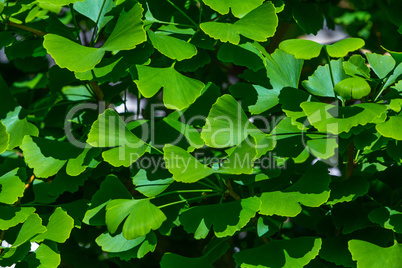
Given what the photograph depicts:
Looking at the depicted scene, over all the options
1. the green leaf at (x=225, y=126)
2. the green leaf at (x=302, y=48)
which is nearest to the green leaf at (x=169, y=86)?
the green leaf at (x=225, y=126)

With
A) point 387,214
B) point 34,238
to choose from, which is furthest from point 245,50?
point 34,238

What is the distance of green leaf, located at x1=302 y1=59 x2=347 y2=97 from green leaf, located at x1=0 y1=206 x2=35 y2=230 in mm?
513

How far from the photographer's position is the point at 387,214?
2.48 feet

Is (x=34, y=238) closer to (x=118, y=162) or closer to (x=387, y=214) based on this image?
(x=118, y=162)

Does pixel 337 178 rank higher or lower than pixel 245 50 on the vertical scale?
lower

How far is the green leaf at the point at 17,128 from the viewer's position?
2.93 feet

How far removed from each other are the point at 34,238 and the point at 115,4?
1.34ft

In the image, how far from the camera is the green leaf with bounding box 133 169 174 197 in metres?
0.79

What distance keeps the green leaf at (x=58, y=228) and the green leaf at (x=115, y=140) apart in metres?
0.14

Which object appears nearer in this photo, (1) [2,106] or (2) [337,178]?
(2) [337,178]

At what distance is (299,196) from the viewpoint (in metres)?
0.73

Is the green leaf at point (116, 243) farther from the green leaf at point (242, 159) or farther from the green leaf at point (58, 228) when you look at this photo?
the green leaf at point (242, 159)

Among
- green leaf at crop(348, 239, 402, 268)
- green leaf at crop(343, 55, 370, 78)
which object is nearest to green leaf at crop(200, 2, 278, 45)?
green leaf at crop(343, 55, 370, 78)

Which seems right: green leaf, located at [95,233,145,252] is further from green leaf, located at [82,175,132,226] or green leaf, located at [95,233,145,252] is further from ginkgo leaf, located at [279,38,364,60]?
ginkgo leaf, located at [279,38,364,60]
